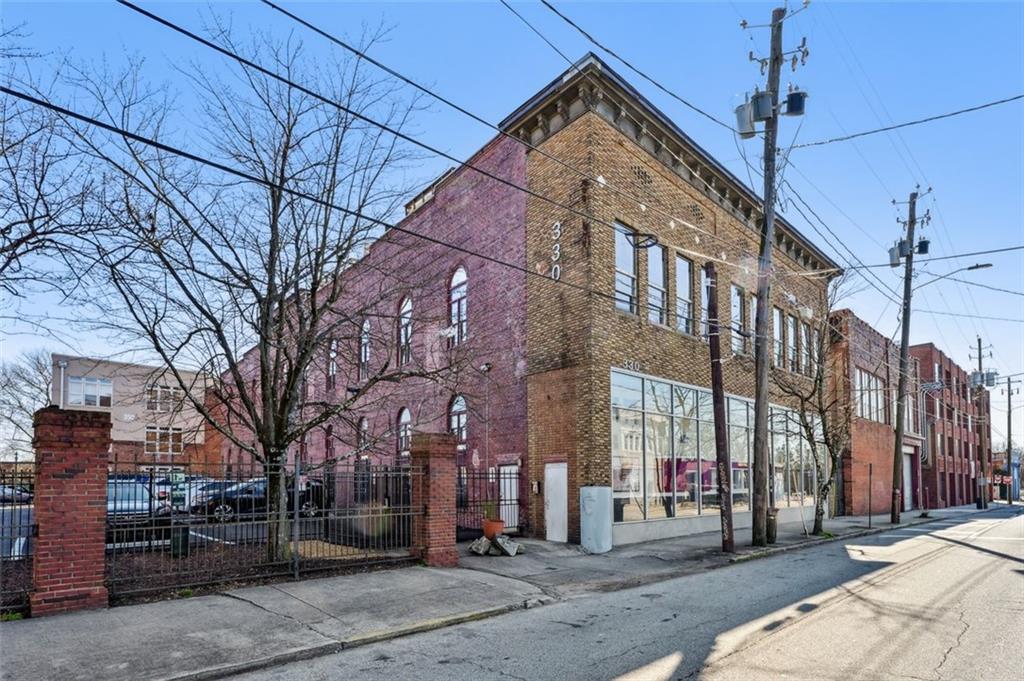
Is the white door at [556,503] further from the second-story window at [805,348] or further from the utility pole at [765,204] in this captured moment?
the second-story window at [805,348]

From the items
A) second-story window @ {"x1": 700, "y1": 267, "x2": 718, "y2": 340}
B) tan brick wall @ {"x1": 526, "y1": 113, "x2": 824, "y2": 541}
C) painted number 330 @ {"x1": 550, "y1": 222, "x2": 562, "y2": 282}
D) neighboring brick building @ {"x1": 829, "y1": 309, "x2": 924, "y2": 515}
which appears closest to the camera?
tan brick wall @ {"x1": 526, "y1": 113, "x2": 824, "y2": 541}

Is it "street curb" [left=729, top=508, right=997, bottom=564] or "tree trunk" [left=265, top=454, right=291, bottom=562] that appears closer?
"tree trunk" [left=265, top=454, right=291, bottom=562]

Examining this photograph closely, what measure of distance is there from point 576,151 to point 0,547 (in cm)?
1349

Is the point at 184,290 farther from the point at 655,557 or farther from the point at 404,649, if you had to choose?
the point at 655,557

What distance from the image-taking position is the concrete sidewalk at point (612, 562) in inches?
445

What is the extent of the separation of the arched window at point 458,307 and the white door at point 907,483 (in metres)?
30.2

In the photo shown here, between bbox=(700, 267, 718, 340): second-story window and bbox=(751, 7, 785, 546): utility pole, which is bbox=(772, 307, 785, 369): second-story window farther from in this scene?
bbox=(751, 7, 785, 546): utility pole

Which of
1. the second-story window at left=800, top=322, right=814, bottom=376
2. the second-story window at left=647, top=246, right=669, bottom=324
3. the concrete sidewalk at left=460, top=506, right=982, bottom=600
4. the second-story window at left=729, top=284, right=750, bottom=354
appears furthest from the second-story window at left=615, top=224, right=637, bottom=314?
the second-story window at left=800, top=322, right=814, bottom=376

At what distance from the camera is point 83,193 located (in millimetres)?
9727

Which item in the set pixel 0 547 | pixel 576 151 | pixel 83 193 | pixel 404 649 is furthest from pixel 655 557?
pixel 83 193

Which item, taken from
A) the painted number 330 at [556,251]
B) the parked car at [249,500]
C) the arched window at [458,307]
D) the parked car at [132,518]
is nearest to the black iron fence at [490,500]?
the parked car at [249,500]

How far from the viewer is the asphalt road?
641 centimetres

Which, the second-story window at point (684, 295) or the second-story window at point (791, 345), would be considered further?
the second-story window at point (791, 345)

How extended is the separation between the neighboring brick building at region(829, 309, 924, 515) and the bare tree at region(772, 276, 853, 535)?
0.58 meters
